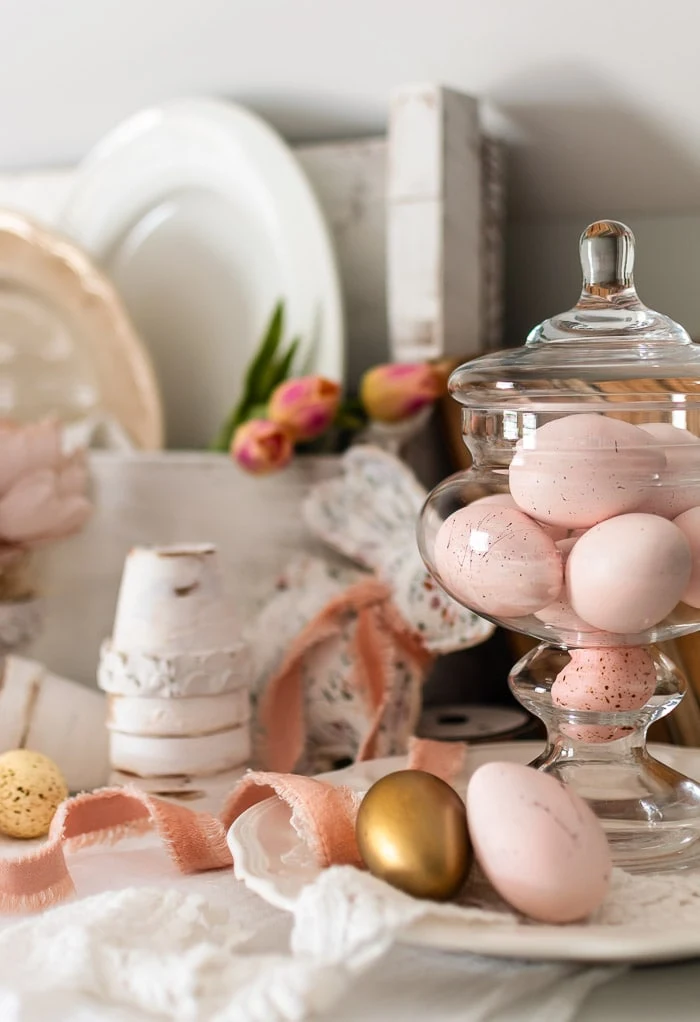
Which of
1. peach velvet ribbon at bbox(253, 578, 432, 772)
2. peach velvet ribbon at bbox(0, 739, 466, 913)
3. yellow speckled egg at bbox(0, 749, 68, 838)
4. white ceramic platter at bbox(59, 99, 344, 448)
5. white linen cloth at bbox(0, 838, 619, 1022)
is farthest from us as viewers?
white ceramic platter at bbox(59, 99, 344, 448)

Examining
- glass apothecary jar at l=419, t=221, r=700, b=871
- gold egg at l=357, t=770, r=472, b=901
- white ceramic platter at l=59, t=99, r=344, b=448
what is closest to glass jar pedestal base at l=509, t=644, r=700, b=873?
glass apothecary jar at l=419, t=221, r=700, b=871

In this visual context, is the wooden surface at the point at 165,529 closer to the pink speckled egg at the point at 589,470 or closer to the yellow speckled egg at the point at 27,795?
the yellow speckled egg at the point at 27,795

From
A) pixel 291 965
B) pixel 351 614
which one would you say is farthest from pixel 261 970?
pixel 351 614

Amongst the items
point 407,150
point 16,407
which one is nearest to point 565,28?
point 407,150

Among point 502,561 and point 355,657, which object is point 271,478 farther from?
point 502,561

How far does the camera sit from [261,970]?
1.42 feet

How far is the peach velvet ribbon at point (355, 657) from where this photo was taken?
762 millimetres

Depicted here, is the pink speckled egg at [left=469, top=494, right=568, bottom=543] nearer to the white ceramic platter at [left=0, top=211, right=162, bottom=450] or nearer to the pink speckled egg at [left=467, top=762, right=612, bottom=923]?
the pink speckled egg at [left=467, top=762, right=612, bottom=923]

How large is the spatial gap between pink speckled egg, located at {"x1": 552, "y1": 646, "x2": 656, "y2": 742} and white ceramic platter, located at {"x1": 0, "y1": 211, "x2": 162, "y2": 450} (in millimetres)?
513

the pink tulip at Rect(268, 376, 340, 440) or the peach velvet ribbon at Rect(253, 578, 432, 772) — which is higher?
the pink tulip at Rect(268, 376, 340, 440)

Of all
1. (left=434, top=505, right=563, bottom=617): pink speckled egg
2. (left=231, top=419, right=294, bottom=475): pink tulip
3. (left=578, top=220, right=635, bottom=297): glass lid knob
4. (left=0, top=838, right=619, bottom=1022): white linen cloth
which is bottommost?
(left=0, top=838, right=619, bottom=1022): white linen cloth

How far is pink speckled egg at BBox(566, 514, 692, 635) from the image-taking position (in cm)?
48

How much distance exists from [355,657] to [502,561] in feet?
0.90

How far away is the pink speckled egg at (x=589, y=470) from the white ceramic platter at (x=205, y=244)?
16.3 inches
